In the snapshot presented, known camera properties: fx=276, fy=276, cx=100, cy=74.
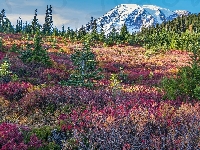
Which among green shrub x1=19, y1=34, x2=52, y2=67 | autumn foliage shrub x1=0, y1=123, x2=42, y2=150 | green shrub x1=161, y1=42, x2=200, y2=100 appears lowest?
autumn foliage shrub x1=0, y1=123, x2=42, y2=150

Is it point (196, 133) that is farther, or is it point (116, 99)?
point (116, 99)

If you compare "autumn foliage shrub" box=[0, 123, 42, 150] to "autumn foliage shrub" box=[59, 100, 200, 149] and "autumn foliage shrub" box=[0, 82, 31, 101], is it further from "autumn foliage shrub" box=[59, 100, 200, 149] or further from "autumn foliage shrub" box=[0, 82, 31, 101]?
"autumn foliage shrub" box=[0, 82, 31, 101]

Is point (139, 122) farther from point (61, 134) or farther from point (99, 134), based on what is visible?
point (61, 134)

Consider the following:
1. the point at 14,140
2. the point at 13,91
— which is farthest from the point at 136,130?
the point at 13,91

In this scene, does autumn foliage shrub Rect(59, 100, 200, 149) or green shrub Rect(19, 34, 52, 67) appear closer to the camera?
autumn foliage shrub Rect(59, 100, 200, 149)

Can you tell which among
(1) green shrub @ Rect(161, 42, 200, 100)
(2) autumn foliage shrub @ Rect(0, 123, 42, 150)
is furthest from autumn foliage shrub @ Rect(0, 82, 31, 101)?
(1) green shrub @ Rect(161, 42, 200, 100)

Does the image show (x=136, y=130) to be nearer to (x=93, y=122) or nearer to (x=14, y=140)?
(x=93, y=122)

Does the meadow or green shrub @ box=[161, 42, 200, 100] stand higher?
green shrub @ box=[161, 42, 200, 100]

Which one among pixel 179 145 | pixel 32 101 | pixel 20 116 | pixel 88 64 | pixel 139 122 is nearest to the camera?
pixel 179 145

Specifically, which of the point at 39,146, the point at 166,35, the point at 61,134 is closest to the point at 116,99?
the point at 61,134

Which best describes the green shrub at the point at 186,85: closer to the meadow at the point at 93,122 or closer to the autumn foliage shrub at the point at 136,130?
the meadow at the point at 93,122

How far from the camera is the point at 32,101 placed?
11.0 m

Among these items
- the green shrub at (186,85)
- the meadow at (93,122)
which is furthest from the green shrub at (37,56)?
the green shrub at (186,85)

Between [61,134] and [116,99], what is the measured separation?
4867mm
